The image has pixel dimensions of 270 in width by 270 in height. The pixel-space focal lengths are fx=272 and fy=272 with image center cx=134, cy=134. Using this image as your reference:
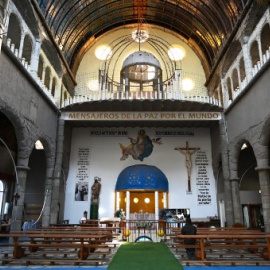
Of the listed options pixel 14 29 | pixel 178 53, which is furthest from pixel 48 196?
pixel 178 53

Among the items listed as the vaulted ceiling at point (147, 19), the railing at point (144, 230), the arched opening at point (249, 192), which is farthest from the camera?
the arched opening at point (249, 192)

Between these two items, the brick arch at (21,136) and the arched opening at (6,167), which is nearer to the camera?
the brick arch at (21,136)

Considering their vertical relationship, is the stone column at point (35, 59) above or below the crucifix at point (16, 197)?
above

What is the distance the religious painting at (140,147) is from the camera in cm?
2009

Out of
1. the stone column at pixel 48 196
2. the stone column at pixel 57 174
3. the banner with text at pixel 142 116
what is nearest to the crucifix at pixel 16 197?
the stone column at pixel 48 196

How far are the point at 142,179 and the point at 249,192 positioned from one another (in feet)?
23.0

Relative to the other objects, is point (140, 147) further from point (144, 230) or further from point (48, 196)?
point (144, 230)

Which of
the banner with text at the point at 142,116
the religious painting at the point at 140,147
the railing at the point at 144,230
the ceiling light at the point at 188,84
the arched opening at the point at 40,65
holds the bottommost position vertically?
the railing at the point at 144,230

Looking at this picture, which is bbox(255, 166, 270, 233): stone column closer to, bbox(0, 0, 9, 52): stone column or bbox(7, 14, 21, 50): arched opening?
bbox(0, 0, 9, 52): stone column

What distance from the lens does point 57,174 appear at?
643 inches

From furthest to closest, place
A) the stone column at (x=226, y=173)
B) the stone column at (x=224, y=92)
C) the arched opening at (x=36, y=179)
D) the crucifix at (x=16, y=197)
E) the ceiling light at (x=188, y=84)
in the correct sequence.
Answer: the ceiling light at (x=188, y=84)
the arched opening at (x=36, y=179)
the stone column at (x=224, y=92)
the stone column at (x=226, y=173)
the crucifix at (x=16, y=197)

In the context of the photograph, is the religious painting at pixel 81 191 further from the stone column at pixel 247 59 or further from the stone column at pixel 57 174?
the stone column at pixel 247 59

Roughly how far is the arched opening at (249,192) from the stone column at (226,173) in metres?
1.20

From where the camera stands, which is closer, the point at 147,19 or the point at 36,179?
the point at 36,179
